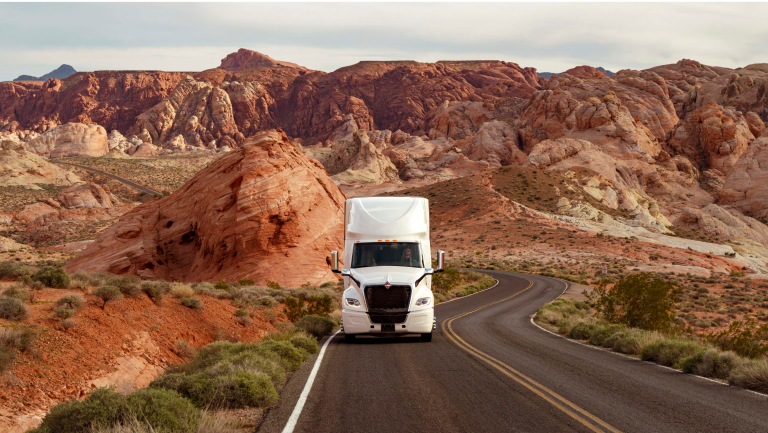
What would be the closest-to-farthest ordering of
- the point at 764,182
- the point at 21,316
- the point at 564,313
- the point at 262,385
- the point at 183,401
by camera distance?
the point at 183,401 < the point at 262,385 < the point at 21,316 < the point at 564,313 < the point at 764,182

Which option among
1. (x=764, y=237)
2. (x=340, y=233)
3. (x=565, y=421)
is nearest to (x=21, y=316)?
(x=565, y=421)

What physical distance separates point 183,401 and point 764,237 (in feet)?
323

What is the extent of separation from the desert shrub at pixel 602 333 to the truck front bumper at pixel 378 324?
537cm

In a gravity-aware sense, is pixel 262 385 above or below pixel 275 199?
below

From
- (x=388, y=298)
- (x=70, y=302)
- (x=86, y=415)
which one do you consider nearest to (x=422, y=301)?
(x=388, y=298)

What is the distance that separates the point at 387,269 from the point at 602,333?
271 inches

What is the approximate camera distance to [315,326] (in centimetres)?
1678

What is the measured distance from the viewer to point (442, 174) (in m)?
108

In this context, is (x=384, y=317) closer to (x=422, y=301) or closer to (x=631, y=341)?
(x=422, y=301)

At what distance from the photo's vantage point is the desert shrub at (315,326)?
54.6 ft

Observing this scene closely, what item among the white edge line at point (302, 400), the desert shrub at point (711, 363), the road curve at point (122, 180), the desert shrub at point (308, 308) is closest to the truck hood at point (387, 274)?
the white edge line at point (302, 400)

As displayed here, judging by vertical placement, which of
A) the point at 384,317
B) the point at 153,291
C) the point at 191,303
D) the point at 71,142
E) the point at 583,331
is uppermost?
the point at 71,142

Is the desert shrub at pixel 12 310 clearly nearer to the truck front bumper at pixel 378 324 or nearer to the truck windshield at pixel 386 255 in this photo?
the truck front bumper at pixel 378 324

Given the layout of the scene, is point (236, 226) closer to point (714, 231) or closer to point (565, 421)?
point (565, 421)
